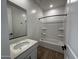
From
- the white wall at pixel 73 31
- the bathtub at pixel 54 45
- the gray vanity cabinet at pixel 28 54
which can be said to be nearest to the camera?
the white wall at pixel 73 31

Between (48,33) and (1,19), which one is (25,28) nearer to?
(1,19)

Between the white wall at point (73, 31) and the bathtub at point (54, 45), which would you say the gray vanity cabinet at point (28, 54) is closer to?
the white wall at point (73, 31)

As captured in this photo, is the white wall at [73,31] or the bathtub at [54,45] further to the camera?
the bathtub at [54,45]

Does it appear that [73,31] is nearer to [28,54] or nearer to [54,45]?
[28,54]

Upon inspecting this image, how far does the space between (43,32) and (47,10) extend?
5.39 ft

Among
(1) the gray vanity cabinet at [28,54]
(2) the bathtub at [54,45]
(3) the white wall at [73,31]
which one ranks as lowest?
(2) the bathtub at [54,45]

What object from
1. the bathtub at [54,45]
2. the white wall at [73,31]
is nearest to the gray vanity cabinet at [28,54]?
the white wall at [73,31]

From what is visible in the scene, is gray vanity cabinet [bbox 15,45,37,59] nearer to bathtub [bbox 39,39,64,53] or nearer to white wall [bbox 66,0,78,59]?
white wall [bbox 66,0,78,59]

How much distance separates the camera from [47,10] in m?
3.72

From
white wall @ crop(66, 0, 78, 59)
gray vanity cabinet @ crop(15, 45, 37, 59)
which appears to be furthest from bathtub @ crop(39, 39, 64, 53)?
white wall @ crop(66, 0, 78, 59)

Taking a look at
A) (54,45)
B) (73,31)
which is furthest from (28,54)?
(54,45)

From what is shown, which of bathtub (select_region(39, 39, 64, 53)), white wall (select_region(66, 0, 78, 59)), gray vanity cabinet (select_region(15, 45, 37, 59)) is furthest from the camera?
bathtub (select_region(39, 39, 64, 53))

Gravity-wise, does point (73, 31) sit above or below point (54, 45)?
above

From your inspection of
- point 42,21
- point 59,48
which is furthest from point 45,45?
point 42,21
